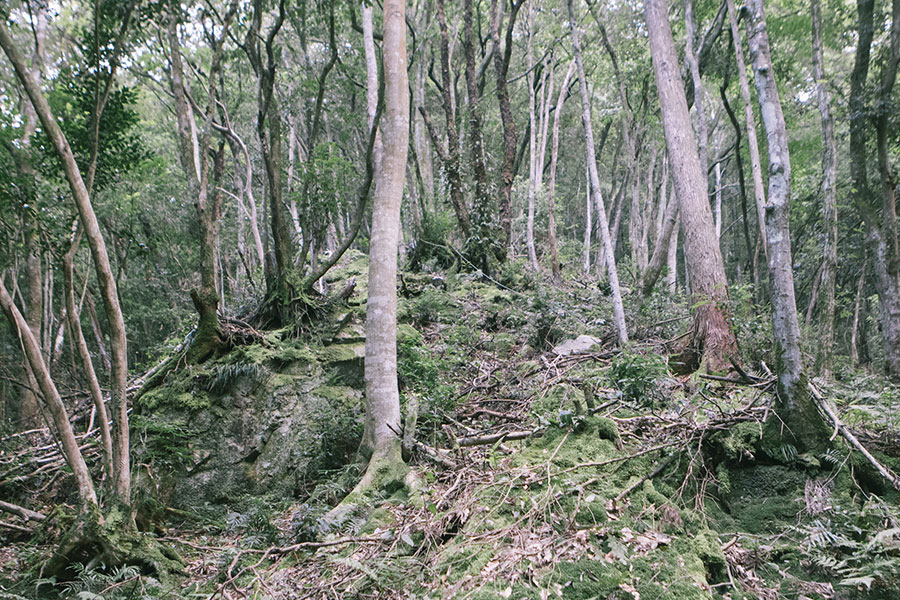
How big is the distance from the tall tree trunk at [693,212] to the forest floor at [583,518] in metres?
0.73

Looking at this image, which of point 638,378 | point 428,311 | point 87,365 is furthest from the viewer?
point 428,311

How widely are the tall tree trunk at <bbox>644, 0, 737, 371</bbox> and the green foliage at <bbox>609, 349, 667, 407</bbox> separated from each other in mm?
1459

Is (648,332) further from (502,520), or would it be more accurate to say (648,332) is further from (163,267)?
(163,267)

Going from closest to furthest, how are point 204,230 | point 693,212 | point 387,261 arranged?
1. point 387,261
2. point 204,230
3. point 693,212

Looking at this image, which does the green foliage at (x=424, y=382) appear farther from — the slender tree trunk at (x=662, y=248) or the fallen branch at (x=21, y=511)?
the slender tree trunk at (x=662, y=248)

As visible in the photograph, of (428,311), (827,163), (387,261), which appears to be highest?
(827,163)

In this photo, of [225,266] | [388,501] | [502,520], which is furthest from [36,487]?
[225,266]

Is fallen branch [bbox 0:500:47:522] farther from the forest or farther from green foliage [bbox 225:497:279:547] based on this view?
green foliage [bbox 225:497:279:547]

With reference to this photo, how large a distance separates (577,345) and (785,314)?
15.3ft

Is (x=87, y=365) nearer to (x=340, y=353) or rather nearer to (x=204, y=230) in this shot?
(x=204, y=230)

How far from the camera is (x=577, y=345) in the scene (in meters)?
7.95

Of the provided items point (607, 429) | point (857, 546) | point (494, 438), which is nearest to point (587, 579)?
point (857, 546)

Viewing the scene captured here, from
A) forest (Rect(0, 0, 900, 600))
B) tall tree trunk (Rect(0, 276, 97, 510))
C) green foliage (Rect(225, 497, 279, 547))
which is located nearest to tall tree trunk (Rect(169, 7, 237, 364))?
forest (Rect(0, 0, 900, 600))

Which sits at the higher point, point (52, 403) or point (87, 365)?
point (87, 365)
